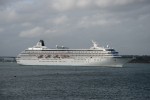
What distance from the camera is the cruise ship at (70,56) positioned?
114625 millimetres

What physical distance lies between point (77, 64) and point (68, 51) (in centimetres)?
559

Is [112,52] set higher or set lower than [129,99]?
higher

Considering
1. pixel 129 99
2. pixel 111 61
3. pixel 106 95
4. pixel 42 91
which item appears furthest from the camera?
pixel 111 61

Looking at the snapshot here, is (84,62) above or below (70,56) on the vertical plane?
below

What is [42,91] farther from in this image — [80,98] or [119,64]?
[119,64]

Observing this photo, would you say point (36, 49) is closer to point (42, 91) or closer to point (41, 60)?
point (41, 60)

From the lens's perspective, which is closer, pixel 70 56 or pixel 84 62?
pixel 84 62

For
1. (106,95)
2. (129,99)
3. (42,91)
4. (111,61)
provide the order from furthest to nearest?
(111,61) → (42,91) → (106,95) → (129,99)

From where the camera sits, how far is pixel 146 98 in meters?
39.3

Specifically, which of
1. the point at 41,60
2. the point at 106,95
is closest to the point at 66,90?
the point at 106,95

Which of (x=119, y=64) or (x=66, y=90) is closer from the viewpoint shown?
(x=66, y=90)

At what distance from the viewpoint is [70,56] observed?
121 meters

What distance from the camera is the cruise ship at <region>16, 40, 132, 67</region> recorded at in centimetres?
11462

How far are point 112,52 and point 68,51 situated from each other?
1439cm
